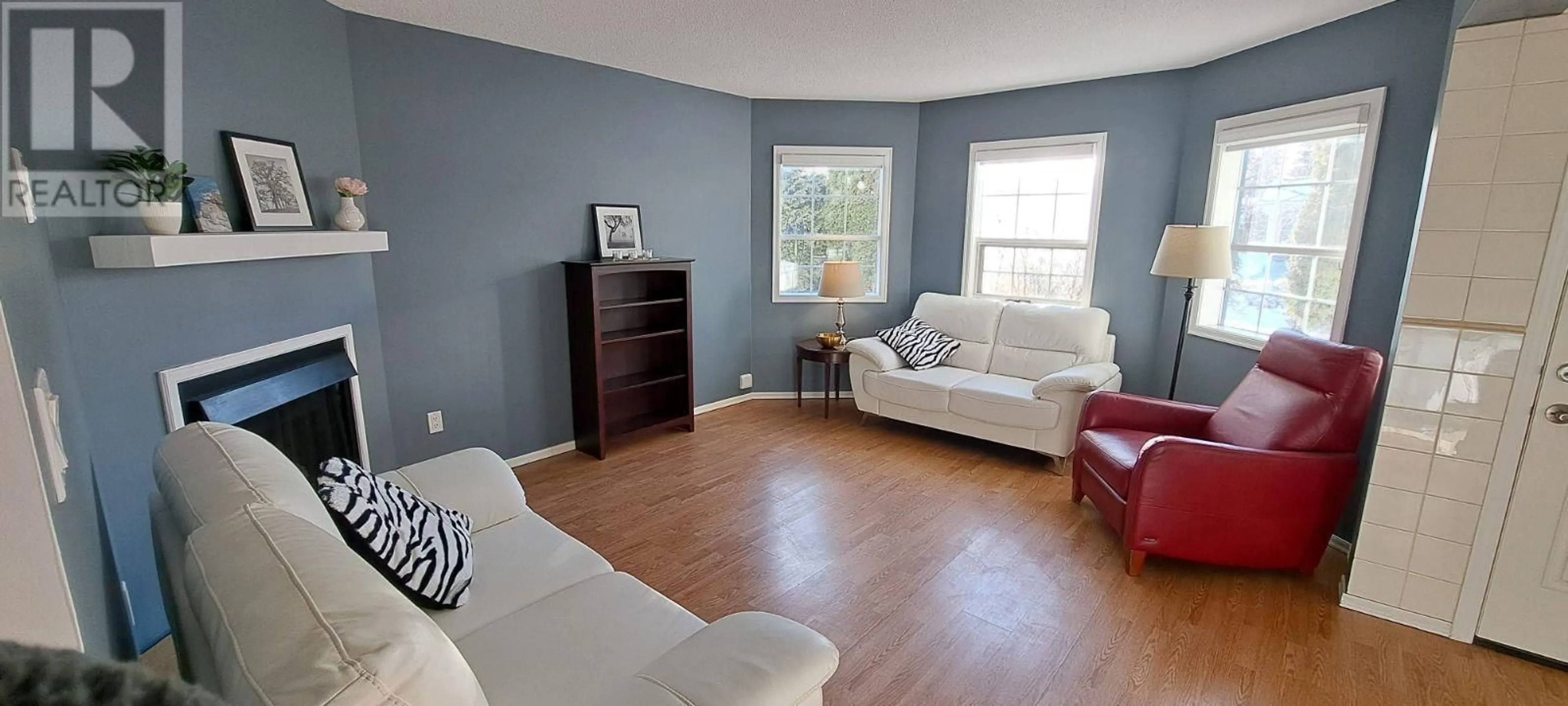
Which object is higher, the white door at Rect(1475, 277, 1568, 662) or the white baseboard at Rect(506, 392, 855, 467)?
the white door at Rect(1475, 277, 1568, 662)

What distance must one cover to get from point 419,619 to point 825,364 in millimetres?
3967

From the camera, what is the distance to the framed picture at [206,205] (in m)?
2.08

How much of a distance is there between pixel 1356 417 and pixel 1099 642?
1.25 m

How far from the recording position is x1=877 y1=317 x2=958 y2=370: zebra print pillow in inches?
172

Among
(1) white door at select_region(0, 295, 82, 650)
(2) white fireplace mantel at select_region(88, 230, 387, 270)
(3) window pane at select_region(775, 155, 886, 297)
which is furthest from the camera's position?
(3) window pane at select_region(775, 155, 886, 297)

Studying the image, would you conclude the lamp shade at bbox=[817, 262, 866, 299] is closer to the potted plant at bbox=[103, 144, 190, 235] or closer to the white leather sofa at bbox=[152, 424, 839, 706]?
the white leather sofa at bbox=[152, 424, 839, 706]

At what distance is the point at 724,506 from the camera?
319 centimetres

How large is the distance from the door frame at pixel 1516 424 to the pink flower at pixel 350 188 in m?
4.03

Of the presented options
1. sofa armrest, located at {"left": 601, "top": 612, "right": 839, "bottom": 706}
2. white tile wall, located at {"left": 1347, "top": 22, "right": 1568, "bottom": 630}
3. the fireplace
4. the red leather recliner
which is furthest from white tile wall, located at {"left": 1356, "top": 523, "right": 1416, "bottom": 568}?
the fireplace

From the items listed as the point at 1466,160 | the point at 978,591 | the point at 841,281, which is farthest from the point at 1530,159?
the point at 841,281

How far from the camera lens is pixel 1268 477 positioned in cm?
235

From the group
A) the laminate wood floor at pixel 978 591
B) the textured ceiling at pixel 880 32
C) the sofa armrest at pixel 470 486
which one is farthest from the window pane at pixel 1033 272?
the sofa armrest at pixel 470 486

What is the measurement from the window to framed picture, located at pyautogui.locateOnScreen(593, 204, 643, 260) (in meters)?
3.32

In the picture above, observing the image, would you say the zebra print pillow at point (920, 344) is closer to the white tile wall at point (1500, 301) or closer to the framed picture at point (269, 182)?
the white tile wall at point (1500, 301)
